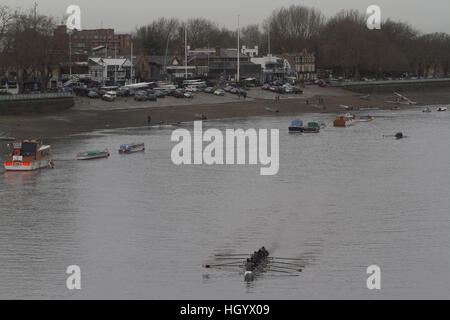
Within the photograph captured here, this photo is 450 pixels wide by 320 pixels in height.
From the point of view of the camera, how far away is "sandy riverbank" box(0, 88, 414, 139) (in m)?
92.2

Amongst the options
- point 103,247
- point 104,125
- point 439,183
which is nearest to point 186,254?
point 103,247

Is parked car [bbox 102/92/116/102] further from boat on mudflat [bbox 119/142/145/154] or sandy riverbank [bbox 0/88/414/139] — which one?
boat on mudflat [bbox 119/142/145/154]

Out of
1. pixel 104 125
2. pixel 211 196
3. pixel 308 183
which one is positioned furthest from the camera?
pixel 104 125

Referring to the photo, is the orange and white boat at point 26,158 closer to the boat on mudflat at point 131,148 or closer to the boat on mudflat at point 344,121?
the boat on mudflat at point 131,148

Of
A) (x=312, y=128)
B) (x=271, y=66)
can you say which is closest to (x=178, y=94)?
(x=312, y=128)

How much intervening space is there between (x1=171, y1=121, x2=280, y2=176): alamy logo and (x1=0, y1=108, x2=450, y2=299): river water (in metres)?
1.37

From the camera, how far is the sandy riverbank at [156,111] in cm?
9225

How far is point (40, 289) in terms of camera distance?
36062 mm

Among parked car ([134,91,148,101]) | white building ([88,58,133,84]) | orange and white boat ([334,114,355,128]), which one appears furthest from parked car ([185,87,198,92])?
orange and white boat ([334,114,355,128])

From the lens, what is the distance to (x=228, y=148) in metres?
82.5

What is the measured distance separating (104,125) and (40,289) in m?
64.4

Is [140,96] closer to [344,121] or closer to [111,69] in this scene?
[344,121]

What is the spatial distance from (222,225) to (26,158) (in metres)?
23.9
